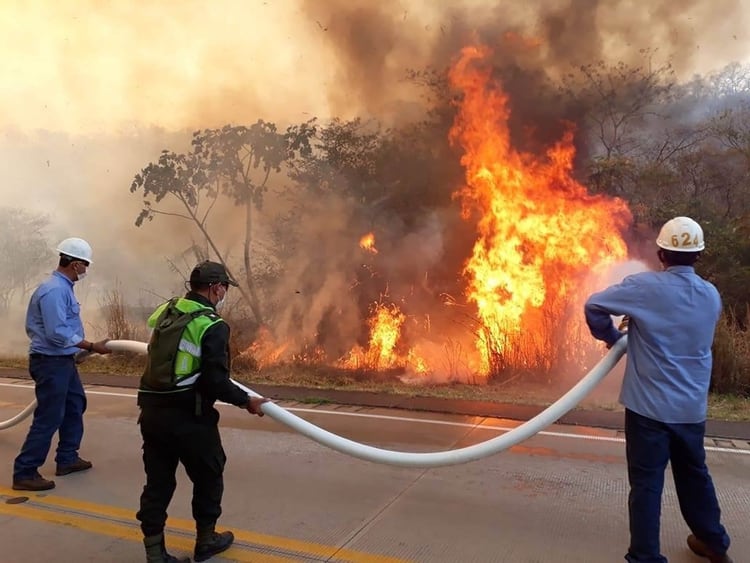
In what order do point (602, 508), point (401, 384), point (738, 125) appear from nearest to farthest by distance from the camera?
point (602, 508), point (401, 384), point (738, 125)

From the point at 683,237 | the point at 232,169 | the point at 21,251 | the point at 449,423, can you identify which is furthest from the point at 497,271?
the point at 21,251

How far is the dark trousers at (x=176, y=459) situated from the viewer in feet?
9.44

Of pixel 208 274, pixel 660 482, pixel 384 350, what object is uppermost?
pixel 208 274

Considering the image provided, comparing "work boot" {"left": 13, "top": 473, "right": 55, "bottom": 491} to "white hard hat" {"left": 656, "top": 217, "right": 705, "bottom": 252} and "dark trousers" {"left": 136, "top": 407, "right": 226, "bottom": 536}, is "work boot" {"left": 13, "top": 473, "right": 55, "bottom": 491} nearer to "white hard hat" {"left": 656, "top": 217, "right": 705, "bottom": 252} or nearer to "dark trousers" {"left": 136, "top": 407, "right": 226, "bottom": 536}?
"dark trousers" {"left": 136, "top": 407, "right": 226, "bottom": 536}

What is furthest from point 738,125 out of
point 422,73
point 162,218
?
point 162,218

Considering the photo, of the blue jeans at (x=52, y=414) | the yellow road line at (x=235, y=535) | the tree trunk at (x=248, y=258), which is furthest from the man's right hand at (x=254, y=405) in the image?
the tree trunk at (x=248, y=258)

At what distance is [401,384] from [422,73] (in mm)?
6208

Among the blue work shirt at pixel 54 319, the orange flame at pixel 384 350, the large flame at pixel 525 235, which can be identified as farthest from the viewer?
the orange flame at pixel 384 350

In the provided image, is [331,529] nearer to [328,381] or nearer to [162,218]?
[328,381]

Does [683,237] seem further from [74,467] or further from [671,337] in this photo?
[74,467]

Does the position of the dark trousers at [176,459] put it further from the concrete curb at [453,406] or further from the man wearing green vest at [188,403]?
the concrete curb at [453,406]

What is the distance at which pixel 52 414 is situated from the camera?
4117 millimetres

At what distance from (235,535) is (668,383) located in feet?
7.97

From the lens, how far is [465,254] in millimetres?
10266
